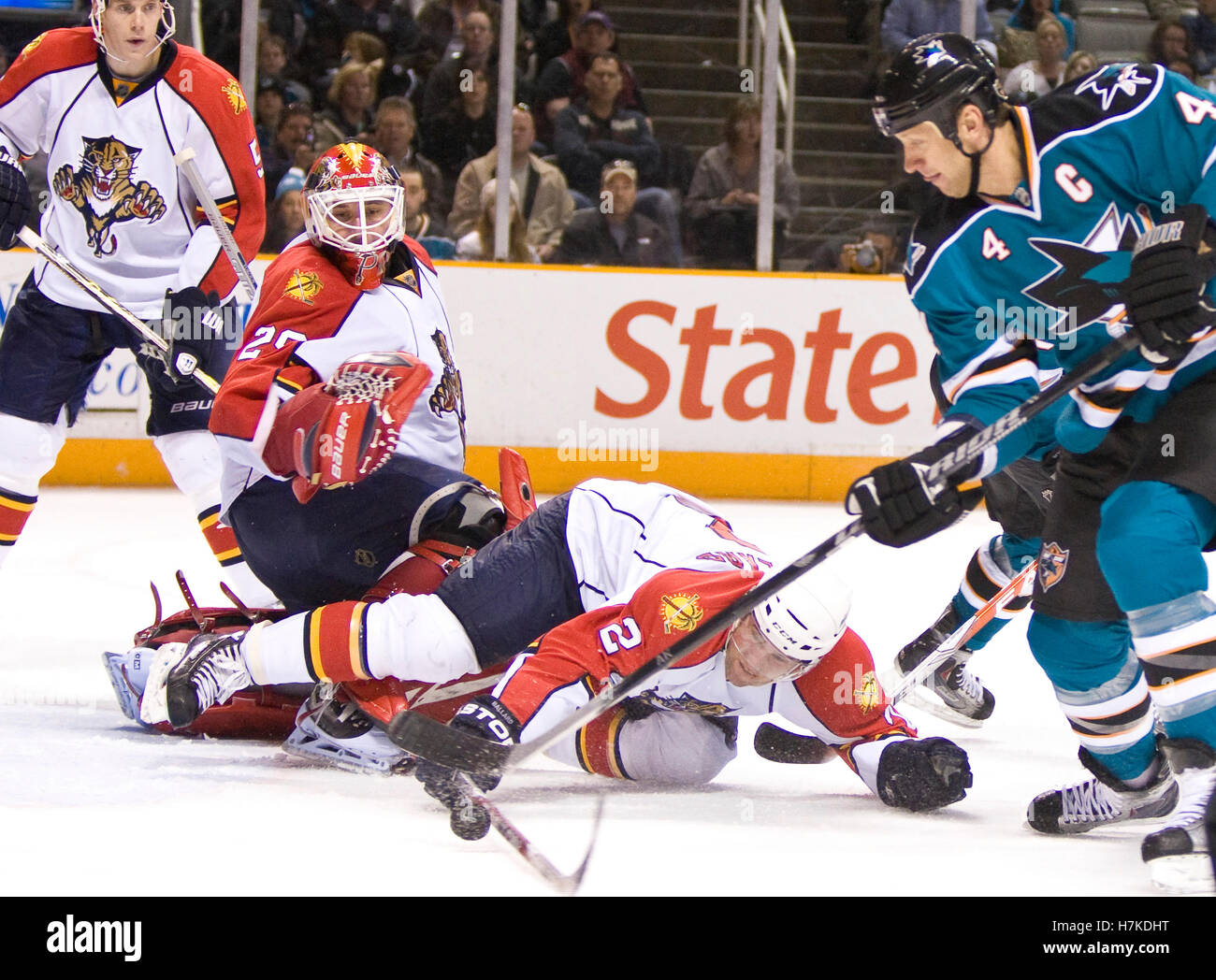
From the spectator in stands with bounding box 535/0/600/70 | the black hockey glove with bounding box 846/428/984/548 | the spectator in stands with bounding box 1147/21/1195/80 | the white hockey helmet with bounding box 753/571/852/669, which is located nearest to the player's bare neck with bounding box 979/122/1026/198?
the black hockey glove with bounding box 846/428/984/548

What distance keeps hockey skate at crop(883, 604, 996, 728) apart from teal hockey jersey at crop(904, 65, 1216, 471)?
0.92 m

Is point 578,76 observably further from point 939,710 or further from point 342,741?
point 342,741

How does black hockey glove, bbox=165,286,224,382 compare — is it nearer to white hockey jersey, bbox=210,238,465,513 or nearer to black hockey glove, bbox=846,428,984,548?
white hockey jersey, bbox=210,238,465,513

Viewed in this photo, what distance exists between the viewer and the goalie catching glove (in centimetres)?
268

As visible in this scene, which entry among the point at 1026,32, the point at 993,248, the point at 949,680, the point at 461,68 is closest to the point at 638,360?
the point at 461,68

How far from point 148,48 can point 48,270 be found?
58 cm

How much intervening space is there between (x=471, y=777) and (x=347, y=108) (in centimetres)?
479

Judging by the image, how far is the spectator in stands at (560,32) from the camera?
6707 mm

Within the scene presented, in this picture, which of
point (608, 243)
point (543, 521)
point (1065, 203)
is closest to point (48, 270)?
point (543, 521)

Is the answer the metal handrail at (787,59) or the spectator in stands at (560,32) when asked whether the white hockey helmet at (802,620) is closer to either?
the metal handrail at (787,59)

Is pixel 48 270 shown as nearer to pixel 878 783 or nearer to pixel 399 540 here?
pixel 399 540

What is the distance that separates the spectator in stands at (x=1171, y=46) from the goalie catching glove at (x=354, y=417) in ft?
17.3

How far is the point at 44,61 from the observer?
374 cm
